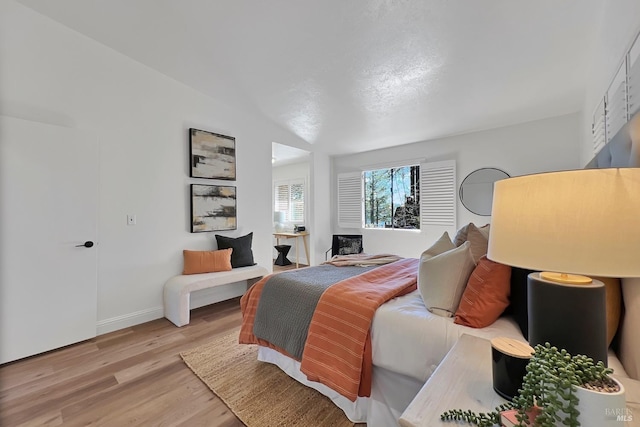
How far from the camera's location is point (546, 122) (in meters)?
3.35

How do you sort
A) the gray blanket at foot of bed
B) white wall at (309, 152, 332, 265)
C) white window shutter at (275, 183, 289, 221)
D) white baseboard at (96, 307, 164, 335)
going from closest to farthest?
the gray blanket at foot of bed, white baseboard at (96, 307, 164, 335), white wall at (309, 152, 332, 265), white window shutter at (275, 183, 289, 221)

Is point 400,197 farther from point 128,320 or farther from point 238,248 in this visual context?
point 128,320

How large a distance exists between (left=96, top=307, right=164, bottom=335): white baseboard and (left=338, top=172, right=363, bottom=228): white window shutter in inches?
136

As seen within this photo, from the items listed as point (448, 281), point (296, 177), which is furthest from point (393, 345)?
point (296, 177)

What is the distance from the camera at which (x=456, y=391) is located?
0.82 m

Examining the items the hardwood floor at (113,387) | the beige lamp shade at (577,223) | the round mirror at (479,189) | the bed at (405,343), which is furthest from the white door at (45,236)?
the round mirror at (479,189)

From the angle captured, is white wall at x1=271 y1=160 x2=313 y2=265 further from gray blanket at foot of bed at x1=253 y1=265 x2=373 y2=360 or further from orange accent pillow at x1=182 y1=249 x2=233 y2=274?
gray blanket at foot of bed at x1=253 y1=265 x2=373 y2=360

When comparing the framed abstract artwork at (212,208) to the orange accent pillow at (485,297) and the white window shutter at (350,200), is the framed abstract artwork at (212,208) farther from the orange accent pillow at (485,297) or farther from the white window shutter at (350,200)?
the orange accent pillow at (485,297)

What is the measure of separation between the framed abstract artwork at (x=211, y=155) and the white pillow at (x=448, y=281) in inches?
119

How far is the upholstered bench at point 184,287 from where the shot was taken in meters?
2.85

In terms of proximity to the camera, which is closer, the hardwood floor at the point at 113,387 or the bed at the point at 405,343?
the bed at the point at 405,343

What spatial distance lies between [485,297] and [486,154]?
3.14 meters

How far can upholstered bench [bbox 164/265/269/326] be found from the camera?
9.36 feet

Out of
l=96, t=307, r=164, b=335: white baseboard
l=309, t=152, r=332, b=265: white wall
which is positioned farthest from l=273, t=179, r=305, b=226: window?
l=96, t=307, r=164, b=335: white baseboard
